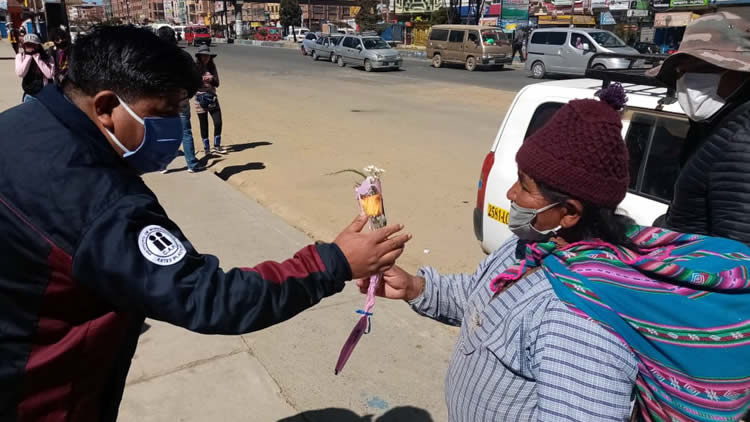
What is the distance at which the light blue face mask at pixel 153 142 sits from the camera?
1.53 m

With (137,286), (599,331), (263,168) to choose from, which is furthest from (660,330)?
(263,168)

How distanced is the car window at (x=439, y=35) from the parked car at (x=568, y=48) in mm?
6236

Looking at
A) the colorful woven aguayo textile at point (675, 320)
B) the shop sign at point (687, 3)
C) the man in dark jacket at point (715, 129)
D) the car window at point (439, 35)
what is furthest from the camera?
the shop sign at point (687, 3)

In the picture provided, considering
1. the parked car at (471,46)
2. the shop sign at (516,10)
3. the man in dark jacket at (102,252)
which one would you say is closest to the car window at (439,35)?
the parked car at (471,46)

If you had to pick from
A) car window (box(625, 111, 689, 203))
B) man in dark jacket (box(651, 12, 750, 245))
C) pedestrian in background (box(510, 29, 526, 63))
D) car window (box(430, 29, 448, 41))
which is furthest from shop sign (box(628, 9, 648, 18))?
man in dark jacket (box(651, 12, 750, 245))

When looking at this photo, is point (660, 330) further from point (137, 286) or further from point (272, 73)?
point (272, 73)

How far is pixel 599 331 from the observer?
1.25 metres

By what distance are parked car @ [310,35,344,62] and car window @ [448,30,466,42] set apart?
6.48 metres

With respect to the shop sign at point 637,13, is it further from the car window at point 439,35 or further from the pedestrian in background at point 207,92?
the pedestrian in background at point 207,92

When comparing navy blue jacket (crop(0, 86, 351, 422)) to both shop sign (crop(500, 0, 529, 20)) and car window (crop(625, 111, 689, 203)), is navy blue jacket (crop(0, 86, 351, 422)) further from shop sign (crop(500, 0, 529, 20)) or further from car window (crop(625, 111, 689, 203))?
shop sign (crop(500, 0, 529, 20))

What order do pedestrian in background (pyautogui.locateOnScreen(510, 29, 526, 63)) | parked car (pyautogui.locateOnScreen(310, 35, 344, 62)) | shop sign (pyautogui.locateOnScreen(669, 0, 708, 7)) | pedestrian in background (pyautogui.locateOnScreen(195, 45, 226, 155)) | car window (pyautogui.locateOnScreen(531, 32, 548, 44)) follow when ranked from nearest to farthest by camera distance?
pedestrian in background (pyautogui.locateOnScreen(195, 45, 226, 155)), car window (pyautogui.locateOnScreen(531, 32, 548, 44)), parked car (pyautogui.locateOnScreen(310, 35, 344, 62)), pedestrian in background (pyautogui.locateOnScreen(510, 29, 526, 63)), shop sign (pyautogui.locateOnScreen(669, 0, 708, 7))

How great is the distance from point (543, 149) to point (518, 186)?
177 millimetres

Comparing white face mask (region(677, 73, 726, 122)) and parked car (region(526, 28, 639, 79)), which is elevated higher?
white face mask (region(677, 73, 726, 122))

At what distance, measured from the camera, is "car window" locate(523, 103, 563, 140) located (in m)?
3.75
